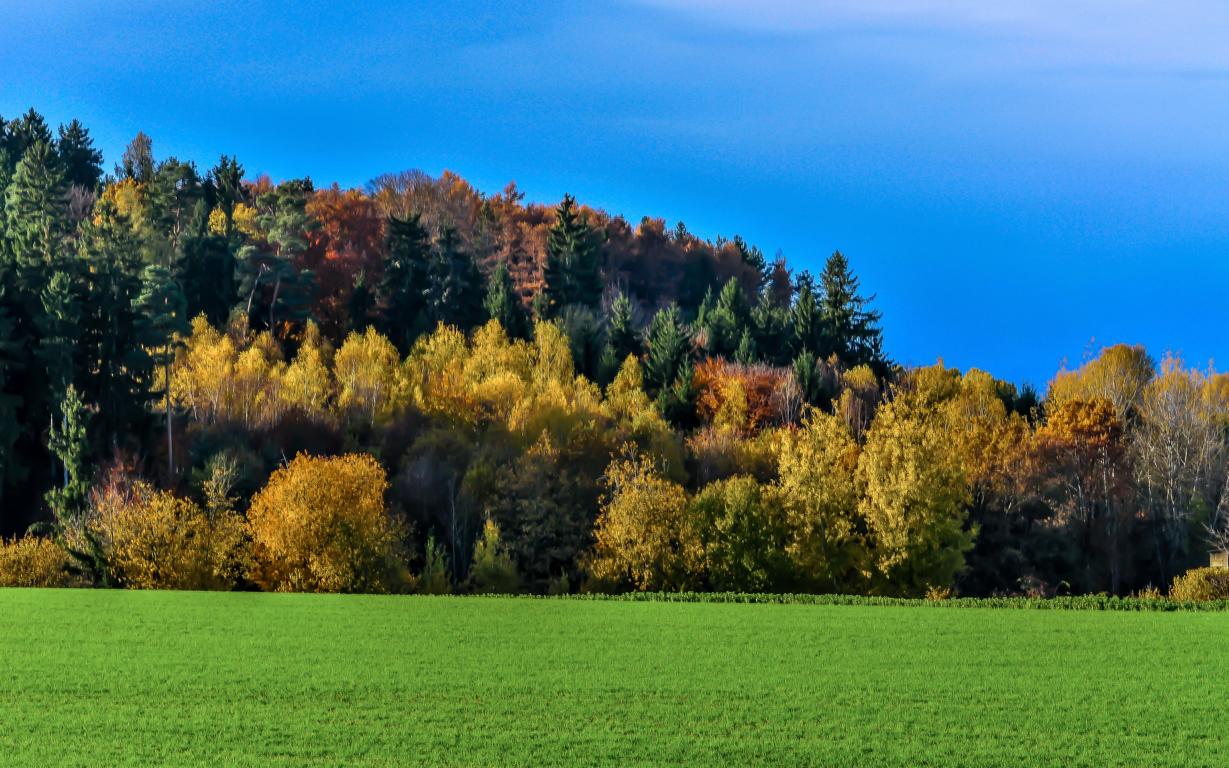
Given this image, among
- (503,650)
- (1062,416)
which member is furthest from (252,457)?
(1062,416)

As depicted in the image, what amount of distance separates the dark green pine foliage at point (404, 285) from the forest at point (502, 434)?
0.24 m

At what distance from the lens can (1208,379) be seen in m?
103

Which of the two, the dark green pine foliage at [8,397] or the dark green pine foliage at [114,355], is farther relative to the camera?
the dark green pine foliage at [114,355]

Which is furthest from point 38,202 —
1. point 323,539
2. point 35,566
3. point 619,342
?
point 323,539

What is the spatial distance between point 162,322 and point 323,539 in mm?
31493

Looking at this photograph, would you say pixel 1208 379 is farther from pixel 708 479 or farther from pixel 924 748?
Answer: pixel 924 748

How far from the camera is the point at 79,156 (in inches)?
6206

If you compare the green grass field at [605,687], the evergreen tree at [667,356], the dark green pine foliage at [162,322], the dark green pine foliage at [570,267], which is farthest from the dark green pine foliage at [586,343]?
the green grass field at [605,687]

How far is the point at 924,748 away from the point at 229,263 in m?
98.8

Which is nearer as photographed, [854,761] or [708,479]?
[854,761]

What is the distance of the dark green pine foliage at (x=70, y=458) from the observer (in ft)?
237

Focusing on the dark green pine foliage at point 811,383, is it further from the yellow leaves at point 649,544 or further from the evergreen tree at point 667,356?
the yellow leaves at point 649,544

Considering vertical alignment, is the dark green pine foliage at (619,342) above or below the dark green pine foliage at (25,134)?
below

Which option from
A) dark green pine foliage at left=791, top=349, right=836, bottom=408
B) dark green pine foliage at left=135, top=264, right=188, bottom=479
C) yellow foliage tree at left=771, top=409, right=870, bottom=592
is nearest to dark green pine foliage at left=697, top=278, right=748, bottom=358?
dark green pine foliage at left=791, top=349, right=836, bottom=408
